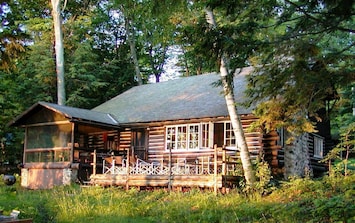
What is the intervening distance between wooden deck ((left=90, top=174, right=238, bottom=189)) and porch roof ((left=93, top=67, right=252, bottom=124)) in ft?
12.4

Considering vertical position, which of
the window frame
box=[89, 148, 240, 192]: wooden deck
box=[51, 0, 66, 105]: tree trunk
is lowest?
box=[89, 148, 240, 192]: wooden deck

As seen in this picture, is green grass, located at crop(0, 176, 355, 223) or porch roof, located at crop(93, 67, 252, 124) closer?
green grass, located at crop(0, 176, 355, 223)

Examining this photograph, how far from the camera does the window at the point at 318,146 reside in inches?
837

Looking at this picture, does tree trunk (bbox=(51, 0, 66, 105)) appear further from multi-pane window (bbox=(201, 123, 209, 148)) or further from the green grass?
the green grass

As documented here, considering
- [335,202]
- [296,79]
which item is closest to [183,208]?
[335,202]

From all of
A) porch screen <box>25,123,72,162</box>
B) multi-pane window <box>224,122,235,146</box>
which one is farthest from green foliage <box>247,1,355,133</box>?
porch screen <box>25,123,72,162</box>

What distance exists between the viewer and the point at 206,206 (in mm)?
12039

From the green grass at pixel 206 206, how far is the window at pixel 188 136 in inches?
196

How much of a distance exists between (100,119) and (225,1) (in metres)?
13.8

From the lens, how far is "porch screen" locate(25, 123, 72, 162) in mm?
20031

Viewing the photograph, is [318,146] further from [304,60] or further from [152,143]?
[304,60]

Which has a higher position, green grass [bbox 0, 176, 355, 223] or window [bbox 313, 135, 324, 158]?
window [bbox 313, 135, 324, 158]

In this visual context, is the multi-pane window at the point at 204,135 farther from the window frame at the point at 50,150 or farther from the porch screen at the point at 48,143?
the porch screen at the point at 48,143

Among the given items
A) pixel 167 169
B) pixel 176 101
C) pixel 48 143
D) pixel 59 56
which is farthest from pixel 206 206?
pixel 59 56
